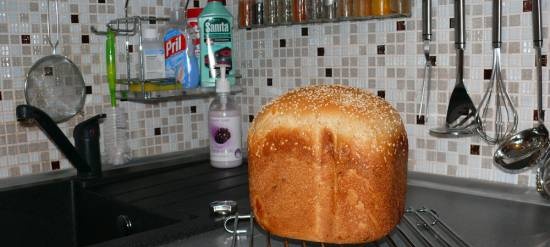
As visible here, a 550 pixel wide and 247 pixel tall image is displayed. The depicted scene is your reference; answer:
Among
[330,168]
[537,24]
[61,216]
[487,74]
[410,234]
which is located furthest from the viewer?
[61,216]

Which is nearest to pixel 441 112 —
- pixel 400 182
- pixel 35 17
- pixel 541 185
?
pixel 541 185

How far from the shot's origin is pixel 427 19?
1.05 metres

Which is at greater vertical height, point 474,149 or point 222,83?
point 222,83

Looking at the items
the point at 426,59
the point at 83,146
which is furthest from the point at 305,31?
the point at 83,146

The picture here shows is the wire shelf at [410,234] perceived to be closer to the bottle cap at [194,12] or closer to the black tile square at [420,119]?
the black tile square at [420,119]

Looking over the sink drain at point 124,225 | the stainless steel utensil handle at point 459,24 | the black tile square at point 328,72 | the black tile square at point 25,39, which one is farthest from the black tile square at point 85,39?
the stainless steel utensil handle at point 459,24

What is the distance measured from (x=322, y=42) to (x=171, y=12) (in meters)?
0.37

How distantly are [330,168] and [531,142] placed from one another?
44 centimetres

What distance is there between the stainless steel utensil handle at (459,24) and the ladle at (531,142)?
0.38ft

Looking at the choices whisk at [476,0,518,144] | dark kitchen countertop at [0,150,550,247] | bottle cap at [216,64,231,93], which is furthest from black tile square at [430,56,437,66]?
bottle cap at [216,64,231,93]

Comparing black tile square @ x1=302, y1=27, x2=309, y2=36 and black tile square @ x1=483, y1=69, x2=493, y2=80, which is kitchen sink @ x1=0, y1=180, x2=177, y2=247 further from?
black tile square @ x1=483, y1=69, x2=493, y2=80

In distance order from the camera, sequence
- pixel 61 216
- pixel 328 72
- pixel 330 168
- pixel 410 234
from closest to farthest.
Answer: pixel 330 168
pixel 410 234
pixel 61 216
pixel 328 72

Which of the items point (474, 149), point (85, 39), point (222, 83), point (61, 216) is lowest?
point (61, 216)

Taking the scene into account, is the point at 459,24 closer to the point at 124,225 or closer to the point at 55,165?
the point at 124,225
